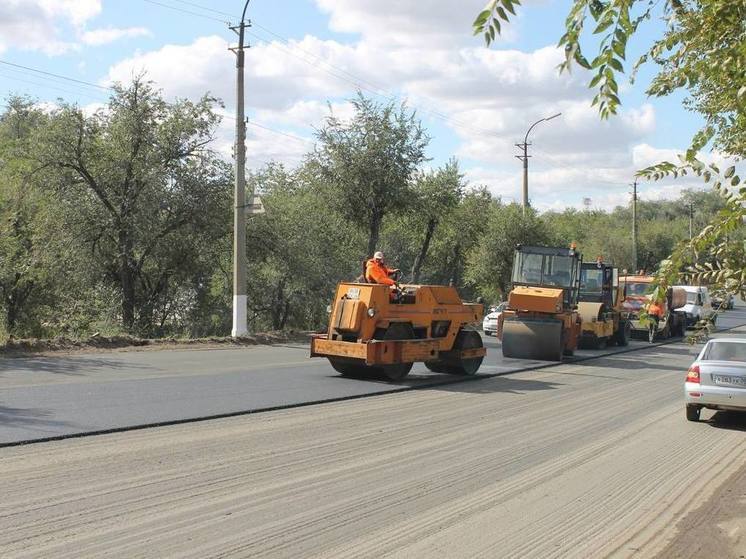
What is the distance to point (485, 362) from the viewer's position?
66.5 ft

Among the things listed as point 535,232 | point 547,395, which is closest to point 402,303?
point 547,395

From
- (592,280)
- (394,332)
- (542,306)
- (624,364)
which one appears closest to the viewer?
(394,332)

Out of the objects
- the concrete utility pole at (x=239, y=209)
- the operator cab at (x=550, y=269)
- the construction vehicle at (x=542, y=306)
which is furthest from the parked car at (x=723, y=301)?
the concrete utility pole at (x=239, y=209)

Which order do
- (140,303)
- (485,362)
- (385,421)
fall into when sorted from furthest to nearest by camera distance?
(140,303) → (485,362) → (385,421)

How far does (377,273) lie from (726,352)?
655 centimetres

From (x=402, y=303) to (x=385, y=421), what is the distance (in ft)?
17.3

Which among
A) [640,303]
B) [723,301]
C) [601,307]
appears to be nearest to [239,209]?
[601,307]

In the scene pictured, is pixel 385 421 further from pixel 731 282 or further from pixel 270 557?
pixel 731 282

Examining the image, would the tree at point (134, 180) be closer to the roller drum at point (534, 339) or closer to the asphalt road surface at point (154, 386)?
the asphalt road surface at point (154, 386)

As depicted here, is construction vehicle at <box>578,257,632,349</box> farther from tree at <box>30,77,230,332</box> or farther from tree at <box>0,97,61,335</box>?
tree at <box>0,97,61,335</box>

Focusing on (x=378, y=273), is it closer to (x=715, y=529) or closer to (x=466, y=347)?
(x=466, y=347)

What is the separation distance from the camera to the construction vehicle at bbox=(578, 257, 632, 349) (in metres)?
25.5

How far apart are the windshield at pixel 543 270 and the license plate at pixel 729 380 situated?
34.9 feet

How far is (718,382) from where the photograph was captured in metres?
11.9
